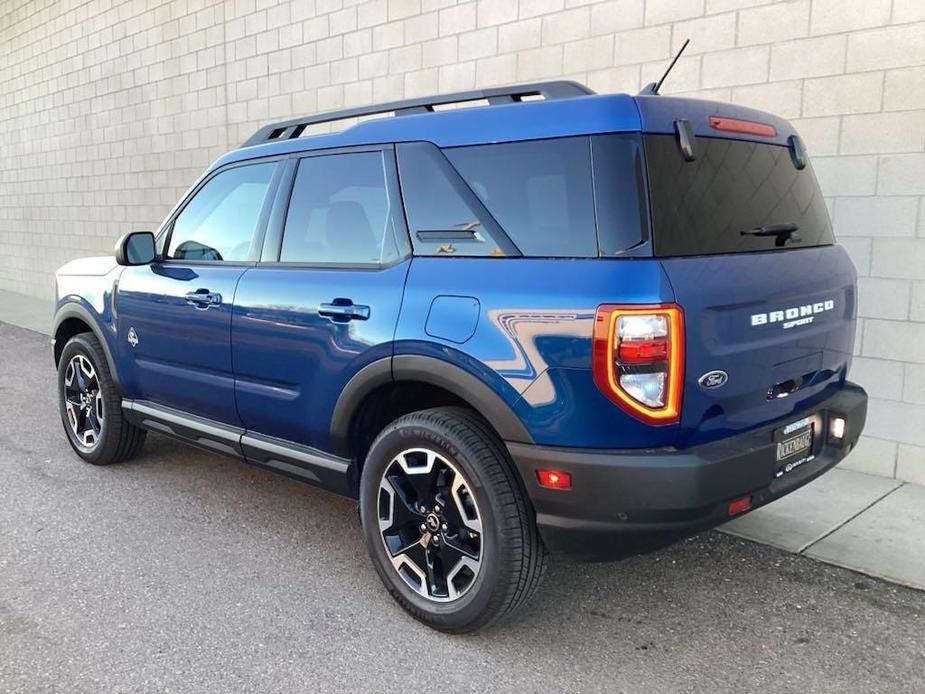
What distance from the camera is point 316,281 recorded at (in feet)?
11.0

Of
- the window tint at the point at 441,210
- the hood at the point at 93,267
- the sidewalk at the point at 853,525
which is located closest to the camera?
the window tint at the point at 441,210

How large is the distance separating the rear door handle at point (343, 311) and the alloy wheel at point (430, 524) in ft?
1.87

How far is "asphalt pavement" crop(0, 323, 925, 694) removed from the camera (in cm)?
274

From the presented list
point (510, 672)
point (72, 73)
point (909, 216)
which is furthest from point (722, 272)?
point (72, 73)

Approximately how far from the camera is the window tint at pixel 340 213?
326 cm

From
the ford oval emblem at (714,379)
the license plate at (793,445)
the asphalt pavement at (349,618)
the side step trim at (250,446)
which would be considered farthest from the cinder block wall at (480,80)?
the side step trim at (250,446)

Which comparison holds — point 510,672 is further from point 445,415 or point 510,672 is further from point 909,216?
point 909,216

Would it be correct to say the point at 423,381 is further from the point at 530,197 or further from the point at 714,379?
the point at 714,379

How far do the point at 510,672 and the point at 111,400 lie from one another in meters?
3.05

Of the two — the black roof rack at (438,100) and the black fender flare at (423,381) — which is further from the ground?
the black roof rack at (438,100)

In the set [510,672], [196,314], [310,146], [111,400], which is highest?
[310,146]

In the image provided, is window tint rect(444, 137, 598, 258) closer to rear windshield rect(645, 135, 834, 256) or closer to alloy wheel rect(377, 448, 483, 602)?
rear windshield rect(645, 135, 834, 256)

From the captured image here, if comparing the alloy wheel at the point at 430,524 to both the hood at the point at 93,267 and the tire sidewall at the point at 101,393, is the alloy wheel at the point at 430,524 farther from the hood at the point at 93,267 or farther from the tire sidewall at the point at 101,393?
the hood at the point at 93,267

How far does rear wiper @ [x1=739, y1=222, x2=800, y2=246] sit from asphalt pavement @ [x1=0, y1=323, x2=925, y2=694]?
148 cm
